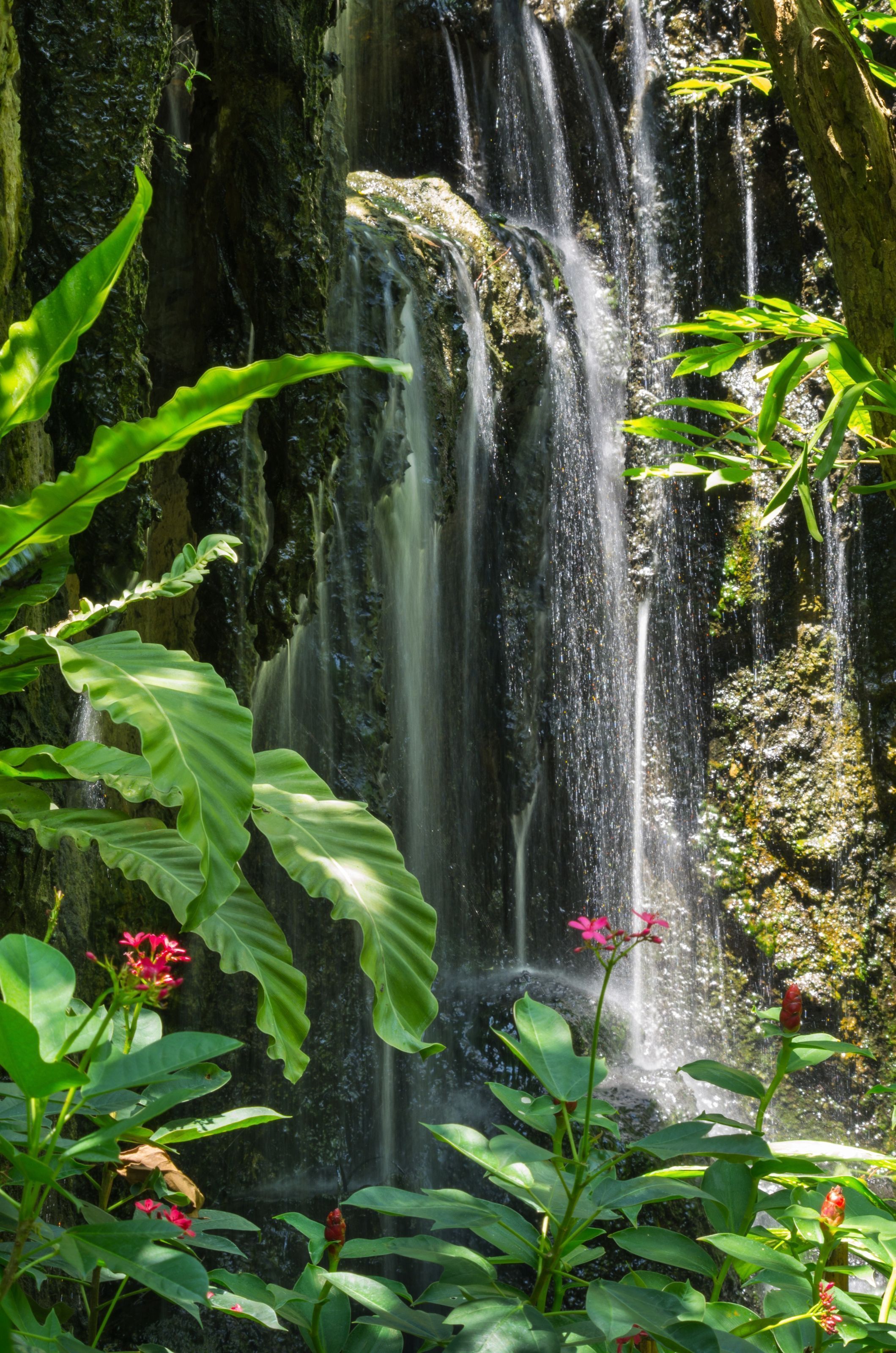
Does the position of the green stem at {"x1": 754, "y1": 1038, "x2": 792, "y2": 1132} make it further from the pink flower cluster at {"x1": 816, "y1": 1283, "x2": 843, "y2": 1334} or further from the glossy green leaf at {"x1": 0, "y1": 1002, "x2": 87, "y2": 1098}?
the glossy green leaf at {"x1": 0, "y1": 1002, "x2": 87, "y2": 1098}

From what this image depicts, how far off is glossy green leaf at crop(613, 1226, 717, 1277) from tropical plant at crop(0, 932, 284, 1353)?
41 centimetres

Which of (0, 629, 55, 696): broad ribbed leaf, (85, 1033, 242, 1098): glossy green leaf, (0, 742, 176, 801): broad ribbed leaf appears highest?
(0, 629, 55, 696): broad ribbed leaf

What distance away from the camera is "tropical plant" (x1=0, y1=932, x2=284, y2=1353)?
897 millimetres

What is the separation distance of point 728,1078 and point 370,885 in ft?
1.65

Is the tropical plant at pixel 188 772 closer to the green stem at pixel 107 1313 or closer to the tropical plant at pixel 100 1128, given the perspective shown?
the tropical plant at pixel 100 1128

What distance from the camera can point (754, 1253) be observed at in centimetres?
110

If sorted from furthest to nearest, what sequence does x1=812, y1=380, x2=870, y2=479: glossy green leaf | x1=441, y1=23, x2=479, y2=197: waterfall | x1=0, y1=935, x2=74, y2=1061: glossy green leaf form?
x1=441, y1=23, x2=479, y2=197: waterfall, x1=812, y1=380, x2=870, y2=479: glossy green leaf, x1=0, y1=935, x2=74, y2=1061: glossy green leaf

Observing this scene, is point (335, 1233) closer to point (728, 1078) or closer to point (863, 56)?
point (728, 1078)

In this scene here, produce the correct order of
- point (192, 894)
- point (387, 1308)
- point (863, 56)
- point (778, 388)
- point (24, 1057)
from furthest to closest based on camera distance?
point (863, 56) < point (778, 388) < point (192, 894) < point (387, 1308) < point (24, 1057)

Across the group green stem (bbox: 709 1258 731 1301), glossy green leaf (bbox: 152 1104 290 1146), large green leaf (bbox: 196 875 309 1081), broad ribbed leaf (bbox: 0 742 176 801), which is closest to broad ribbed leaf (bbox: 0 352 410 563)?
broad ribbed leaf (bbox: 0 742 176 801)

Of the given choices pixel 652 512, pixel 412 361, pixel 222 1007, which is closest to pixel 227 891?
pixel 222 1007

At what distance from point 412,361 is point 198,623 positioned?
2409 mm

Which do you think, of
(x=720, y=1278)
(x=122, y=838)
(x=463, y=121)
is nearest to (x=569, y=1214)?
(x=720, y=1278)

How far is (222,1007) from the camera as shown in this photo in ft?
15.1
